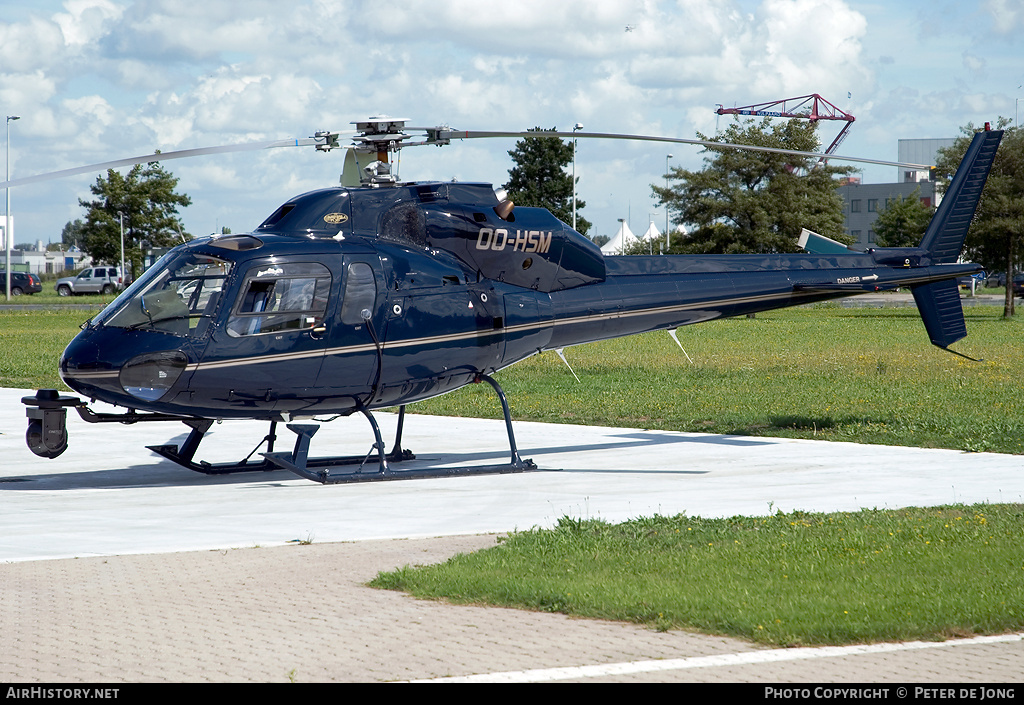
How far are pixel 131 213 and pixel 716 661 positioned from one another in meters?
76.7

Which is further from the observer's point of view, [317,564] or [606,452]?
[606,452]

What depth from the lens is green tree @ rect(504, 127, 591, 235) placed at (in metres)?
72.6

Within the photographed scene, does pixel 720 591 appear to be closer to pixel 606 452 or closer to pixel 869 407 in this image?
pixel 606 452

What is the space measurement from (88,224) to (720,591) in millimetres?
78039

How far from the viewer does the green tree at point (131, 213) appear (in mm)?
75750

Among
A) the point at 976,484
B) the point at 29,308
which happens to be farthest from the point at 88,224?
the point at 976,484

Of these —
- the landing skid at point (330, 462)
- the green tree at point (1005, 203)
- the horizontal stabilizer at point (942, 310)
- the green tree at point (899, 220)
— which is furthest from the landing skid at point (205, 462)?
the green tree at point (899, 220)

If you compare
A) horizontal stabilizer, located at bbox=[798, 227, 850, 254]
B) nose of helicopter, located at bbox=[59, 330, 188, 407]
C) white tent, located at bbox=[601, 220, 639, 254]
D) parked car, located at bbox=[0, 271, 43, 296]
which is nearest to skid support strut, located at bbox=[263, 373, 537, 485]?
nose of helicopter, located at bbox=[59, 330, 188, 407]

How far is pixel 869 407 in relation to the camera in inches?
720

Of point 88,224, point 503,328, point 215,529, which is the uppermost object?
point 88,224

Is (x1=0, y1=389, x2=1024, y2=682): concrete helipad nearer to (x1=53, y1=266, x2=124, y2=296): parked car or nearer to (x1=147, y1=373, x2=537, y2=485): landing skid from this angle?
(x1=147, y1=373, x2=537, y2=485): landing skid

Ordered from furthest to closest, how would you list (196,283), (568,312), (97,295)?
(97,295) → (568,312) → (196,283)

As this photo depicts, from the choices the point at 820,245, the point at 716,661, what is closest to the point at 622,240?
the point at 820,245

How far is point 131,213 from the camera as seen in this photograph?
76.6 m
